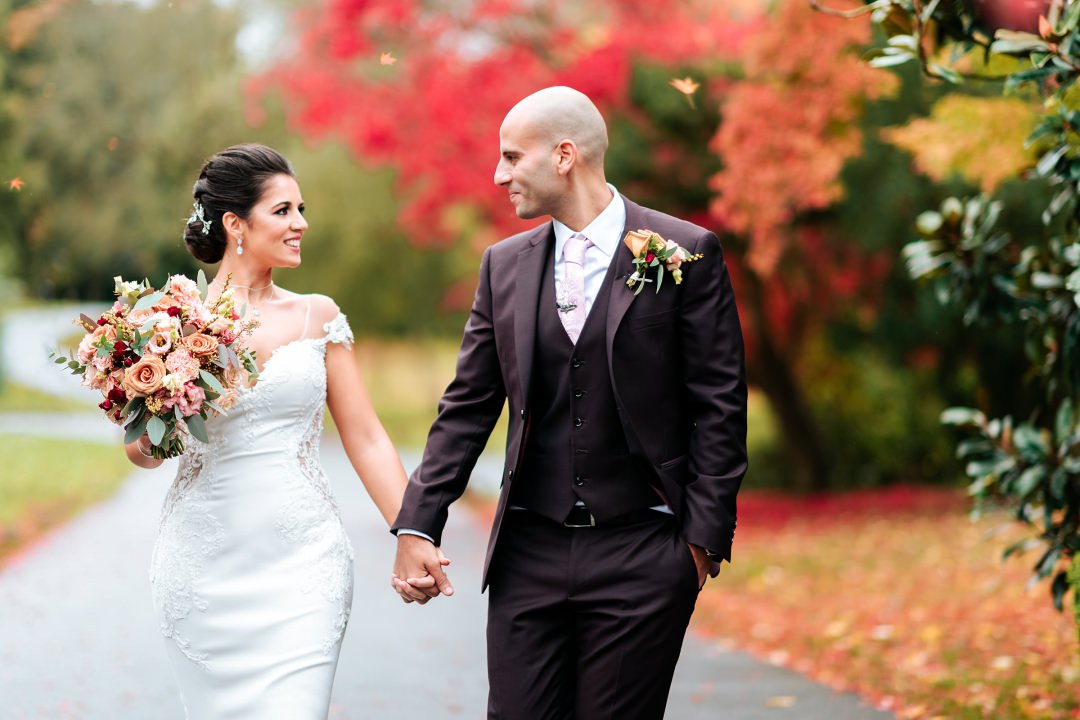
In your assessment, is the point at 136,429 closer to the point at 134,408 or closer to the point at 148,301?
the point at 134,408

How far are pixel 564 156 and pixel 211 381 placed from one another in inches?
49.3

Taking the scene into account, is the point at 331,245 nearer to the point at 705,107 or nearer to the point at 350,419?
the point at 705,107

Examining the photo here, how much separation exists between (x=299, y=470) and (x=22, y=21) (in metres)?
13.6

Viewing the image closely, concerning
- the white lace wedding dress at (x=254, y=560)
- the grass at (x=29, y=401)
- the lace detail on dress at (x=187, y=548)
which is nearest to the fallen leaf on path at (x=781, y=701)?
the white lace wedding dress at (x=254, y=560)

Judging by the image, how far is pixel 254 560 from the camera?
4.48 meters

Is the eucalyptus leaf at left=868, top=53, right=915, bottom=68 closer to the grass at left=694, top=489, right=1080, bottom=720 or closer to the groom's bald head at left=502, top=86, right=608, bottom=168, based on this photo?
the groom's bald head at left=502, top=86, right=608, bottom=168

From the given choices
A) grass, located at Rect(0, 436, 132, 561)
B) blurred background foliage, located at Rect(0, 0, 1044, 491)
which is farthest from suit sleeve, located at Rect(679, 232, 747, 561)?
grass, located at Rect(0, 436, 132, 561)

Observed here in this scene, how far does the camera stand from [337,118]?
53.9ft

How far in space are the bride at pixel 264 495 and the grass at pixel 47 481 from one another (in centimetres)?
963

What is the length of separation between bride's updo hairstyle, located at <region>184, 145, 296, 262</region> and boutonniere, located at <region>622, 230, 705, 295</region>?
4.28 ft

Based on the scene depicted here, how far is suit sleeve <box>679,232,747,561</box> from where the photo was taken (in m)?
3.96

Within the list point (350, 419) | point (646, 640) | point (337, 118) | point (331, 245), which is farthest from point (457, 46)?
point (331, 245)

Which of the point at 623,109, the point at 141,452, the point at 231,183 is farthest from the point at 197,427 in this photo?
the point at 623,109

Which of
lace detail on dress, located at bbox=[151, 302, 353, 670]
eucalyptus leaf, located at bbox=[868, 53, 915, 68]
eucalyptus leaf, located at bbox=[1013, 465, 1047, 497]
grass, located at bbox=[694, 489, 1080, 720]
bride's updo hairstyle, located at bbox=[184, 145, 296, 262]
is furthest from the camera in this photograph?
grass, located at bbox=[694, 489, 1080, 720]
